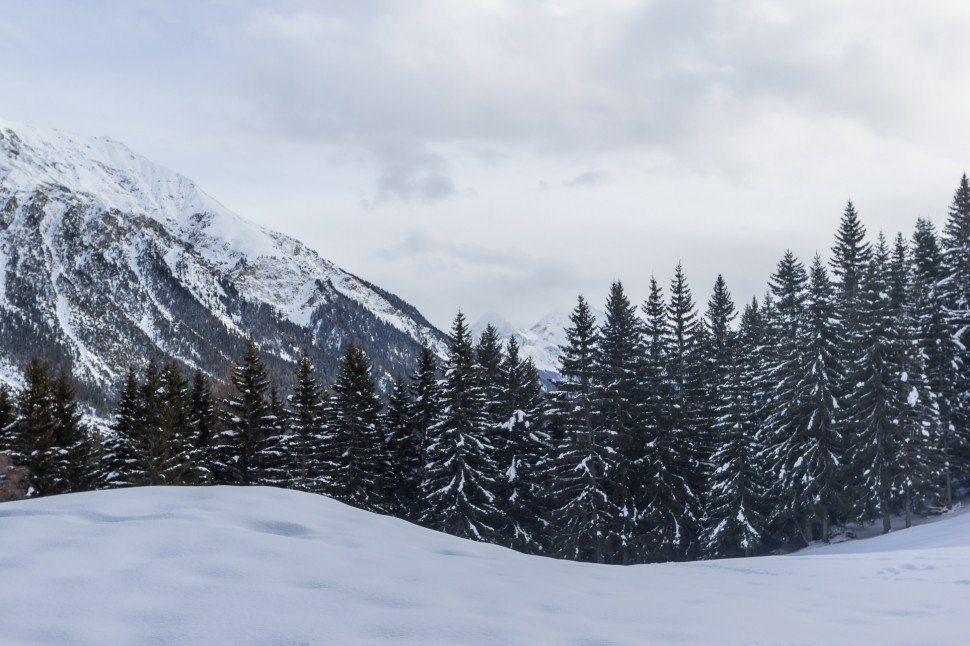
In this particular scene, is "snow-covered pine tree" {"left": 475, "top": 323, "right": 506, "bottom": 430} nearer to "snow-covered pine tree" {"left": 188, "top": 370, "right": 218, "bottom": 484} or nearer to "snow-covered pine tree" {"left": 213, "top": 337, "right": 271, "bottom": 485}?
"snow-covered pine tree" {"left": 213, "top": 337, "right": 271, "bottom": 485}

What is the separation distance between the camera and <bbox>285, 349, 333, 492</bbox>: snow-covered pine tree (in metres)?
37.4

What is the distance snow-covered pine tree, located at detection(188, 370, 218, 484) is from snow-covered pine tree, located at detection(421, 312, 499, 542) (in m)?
12.3

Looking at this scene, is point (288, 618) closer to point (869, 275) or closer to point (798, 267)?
point (869, 275)

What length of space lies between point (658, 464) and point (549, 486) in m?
6.36

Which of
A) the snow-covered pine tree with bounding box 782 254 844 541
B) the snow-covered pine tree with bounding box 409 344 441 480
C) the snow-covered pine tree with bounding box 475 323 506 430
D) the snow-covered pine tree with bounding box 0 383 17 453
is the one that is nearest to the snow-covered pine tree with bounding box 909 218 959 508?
the snow-covered pine tree with bounding box 782 254 844 541

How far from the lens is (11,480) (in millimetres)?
32031

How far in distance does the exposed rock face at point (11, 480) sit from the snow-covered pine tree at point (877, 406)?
43.9 metres

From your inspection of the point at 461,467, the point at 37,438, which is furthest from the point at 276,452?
the point at 37,438

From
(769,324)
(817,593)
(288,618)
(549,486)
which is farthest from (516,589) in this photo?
(769,324)

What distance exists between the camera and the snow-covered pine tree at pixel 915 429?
36625mm

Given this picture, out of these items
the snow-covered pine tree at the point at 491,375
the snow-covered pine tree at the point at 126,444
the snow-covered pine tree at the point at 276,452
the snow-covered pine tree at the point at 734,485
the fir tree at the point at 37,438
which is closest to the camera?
the fir tree at the point at 37,438

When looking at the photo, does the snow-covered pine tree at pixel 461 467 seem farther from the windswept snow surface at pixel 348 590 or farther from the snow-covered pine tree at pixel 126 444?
the windswept snow surface at pixel 348 590

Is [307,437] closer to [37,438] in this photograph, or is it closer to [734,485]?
[37,438]

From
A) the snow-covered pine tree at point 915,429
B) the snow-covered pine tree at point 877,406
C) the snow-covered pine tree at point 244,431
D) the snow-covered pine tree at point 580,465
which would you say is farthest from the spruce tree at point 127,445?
the snow-covered pine tree at point 915,429
